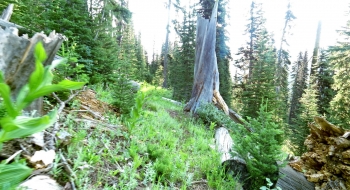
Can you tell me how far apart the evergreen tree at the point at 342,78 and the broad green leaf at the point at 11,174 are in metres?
10.9

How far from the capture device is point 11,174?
1.00 m

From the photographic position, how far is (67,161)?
191 cm

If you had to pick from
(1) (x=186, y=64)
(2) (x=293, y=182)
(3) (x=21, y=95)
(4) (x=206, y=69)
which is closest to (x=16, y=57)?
(3) (x=21, y=95)

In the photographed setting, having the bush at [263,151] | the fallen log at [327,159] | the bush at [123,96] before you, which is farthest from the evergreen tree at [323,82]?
the bush at [123,96]

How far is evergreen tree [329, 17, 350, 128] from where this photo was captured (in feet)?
31.1

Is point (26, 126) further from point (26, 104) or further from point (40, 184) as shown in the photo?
point (40, 184)

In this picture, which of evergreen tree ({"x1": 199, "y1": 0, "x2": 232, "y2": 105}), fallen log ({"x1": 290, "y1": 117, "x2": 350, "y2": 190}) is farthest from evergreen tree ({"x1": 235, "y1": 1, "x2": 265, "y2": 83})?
fallen log ({"x1": 290, "y1": 117, "x2": 350, "y2": 190})

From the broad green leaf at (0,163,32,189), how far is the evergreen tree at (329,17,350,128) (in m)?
10.9

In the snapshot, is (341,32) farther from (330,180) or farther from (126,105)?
(126,105)

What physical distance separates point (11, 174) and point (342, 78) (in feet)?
42.2

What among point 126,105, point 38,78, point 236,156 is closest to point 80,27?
point 126,105

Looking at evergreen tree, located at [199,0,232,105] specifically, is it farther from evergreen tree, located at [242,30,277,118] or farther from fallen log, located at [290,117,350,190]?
fallen log, located at [290,117,350,190]

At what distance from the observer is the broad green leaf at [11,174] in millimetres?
977

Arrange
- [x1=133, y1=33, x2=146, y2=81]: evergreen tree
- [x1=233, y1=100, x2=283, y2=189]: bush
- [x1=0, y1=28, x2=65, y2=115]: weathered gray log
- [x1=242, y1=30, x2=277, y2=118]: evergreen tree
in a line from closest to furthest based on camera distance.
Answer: [x1=0, y1=28, x2=65, y2=115]: weathered gray log → [x1=233, y1=100, x2=283, y2=189]: bush → [x1=242, y1=30, x2=277, y2=118]: evergreen tree → [x1=133, y1=33, x2=146, y2=81]: evergreen tree
